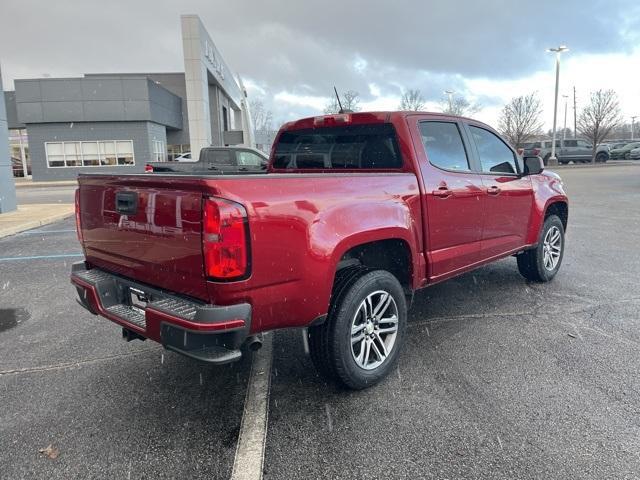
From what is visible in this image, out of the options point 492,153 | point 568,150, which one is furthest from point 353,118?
point 568,150

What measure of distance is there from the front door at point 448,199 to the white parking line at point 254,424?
1537 mm

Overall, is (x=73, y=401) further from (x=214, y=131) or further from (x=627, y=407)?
(x=214, y=131)

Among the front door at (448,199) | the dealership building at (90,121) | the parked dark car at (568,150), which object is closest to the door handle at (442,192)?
the front door at (448,199)

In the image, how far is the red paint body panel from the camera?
8.44ft

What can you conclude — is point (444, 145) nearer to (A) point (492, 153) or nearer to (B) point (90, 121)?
(A) point (492, 153)

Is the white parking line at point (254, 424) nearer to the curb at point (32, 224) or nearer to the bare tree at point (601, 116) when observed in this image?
the curb at point (32, 224)

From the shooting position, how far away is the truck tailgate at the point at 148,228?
2.57 metres

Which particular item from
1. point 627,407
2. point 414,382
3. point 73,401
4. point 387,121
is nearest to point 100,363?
point 73,401

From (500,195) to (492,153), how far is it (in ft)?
1.53

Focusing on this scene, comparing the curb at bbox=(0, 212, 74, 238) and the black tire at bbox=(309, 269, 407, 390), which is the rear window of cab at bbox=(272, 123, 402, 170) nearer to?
the black tire at bbox=(309, 269, 407, 390)

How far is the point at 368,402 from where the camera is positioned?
3.16 meters

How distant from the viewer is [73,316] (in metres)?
4.92

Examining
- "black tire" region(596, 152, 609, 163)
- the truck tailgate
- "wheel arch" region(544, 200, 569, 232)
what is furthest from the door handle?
"black tire" region(596, 152, 609, 163)

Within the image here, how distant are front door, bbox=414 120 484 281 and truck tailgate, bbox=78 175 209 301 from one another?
1936 mm
